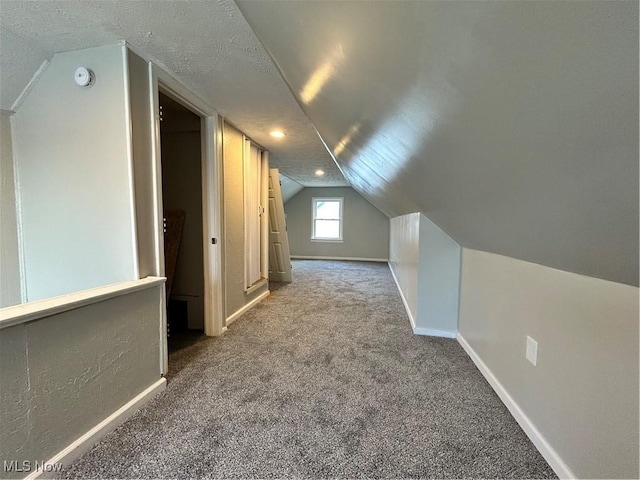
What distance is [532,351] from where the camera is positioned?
1359 mm

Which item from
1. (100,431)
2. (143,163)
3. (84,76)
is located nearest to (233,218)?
(143,163)

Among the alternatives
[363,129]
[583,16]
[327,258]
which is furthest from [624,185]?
[327,258]

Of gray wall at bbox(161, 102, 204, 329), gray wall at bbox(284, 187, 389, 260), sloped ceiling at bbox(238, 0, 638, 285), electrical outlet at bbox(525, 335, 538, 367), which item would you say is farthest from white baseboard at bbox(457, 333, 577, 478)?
gray wall at bbox(284, 187, 389, 260)

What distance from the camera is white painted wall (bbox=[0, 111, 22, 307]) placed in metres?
1.60

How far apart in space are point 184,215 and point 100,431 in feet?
5.94

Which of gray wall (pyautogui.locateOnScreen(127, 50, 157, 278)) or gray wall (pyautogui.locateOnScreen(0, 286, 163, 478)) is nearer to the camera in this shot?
gray wall (pyautogui.locateOnScreen(0, 286, 163, 478))

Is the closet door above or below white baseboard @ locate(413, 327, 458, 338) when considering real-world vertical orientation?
above

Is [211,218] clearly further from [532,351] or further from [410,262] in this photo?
[532,351]

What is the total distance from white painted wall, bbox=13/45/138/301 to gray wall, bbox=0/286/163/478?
A: 0.30 meters

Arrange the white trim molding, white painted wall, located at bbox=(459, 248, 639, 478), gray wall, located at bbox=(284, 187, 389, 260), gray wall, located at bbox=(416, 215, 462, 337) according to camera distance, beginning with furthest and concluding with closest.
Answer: gray wall, located at bbox=(284, 187, 389, 260) < gray wall, located at bbox=(416, 215, 462, 337) < the white trim molding < white painted wall, located at bbox=(459, 248, 639, 478)

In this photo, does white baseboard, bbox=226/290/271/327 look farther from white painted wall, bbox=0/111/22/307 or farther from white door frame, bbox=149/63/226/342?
white painted wall, bbox=0/111/22/307

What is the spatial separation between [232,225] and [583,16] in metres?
2.65

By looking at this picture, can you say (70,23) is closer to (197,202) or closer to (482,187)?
(197,202)

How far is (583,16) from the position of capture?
40cm
